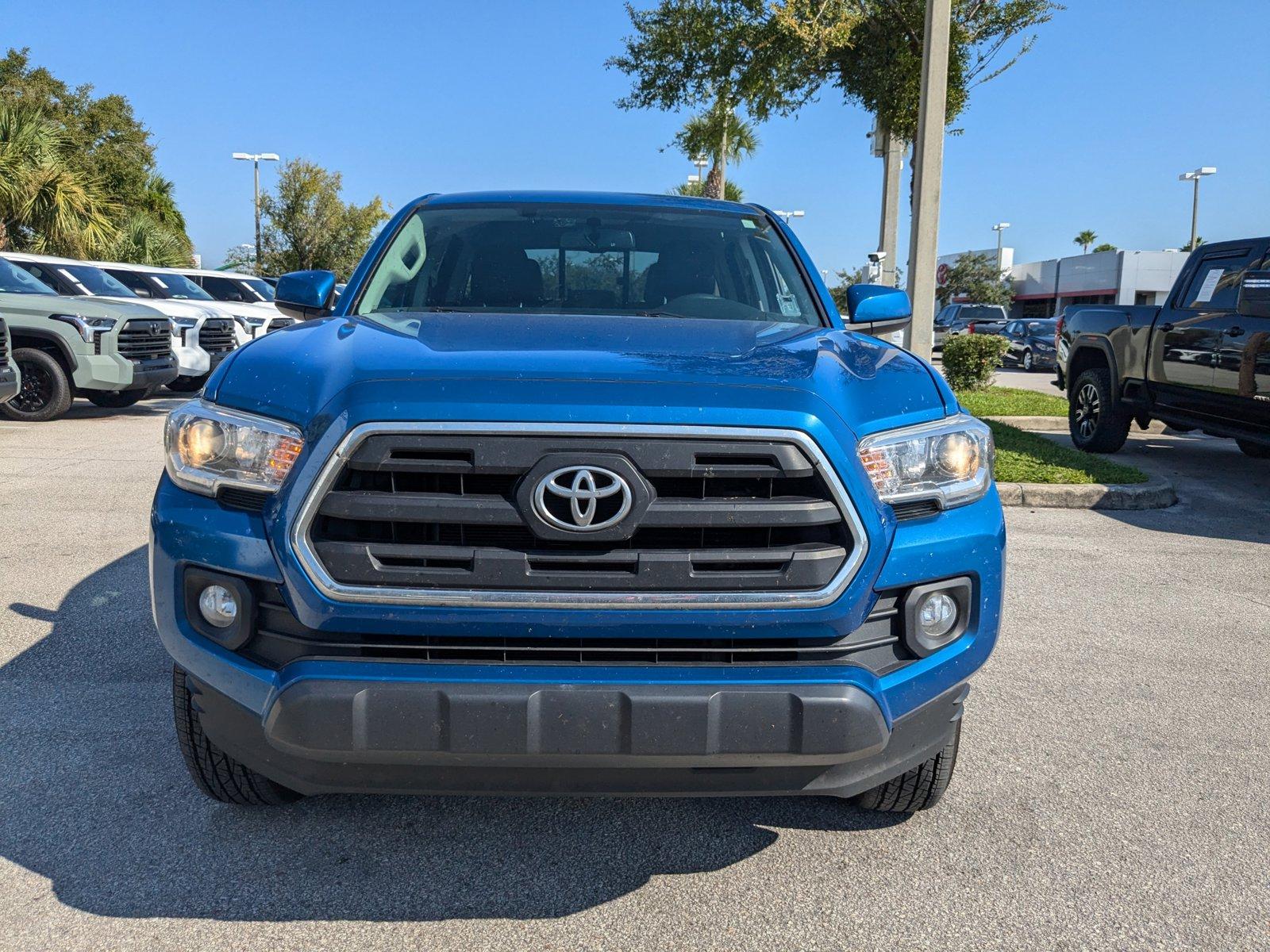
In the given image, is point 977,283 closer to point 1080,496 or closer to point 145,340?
point 145,340

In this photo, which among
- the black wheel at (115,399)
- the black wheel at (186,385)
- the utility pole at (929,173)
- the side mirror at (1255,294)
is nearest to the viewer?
the side mirror at (1255,294)

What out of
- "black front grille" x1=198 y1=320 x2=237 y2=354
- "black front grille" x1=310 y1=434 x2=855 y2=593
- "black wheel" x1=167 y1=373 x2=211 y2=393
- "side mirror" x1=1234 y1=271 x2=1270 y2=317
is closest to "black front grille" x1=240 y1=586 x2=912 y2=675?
"black front grille" x1=310 y1=434 x2=855 y2=593

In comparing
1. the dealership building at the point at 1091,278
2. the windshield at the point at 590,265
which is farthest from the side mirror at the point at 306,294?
the dealership building at the point at 1091,278

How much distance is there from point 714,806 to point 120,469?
7.13 meters

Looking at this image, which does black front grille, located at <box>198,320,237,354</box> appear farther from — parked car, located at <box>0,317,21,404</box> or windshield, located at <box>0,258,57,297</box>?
parked car, located at <box>0,317,21,404</box>

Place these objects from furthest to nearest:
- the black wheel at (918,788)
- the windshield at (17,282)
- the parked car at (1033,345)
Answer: the parked car at (1033,345)
the windshield at (17,282)
the black wheel at (918,788)

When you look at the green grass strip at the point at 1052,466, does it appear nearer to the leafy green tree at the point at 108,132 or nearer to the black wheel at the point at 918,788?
the black wheel at the point at 918,788

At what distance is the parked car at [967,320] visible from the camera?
30.9 m

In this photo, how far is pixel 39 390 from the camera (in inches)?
473

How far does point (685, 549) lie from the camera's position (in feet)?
7.66

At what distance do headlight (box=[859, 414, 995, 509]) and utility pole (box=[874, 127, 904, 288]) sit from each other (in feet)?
46.0

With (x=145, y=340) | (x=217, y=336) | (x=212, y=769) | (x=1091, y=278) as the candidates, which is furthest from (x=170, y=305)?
(x=1091, y=278)

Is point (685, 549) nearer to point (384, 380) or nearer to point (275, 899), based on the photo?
point (384, 380)

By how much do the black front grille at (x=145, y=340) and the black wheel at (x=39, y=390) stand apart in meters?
0.70
